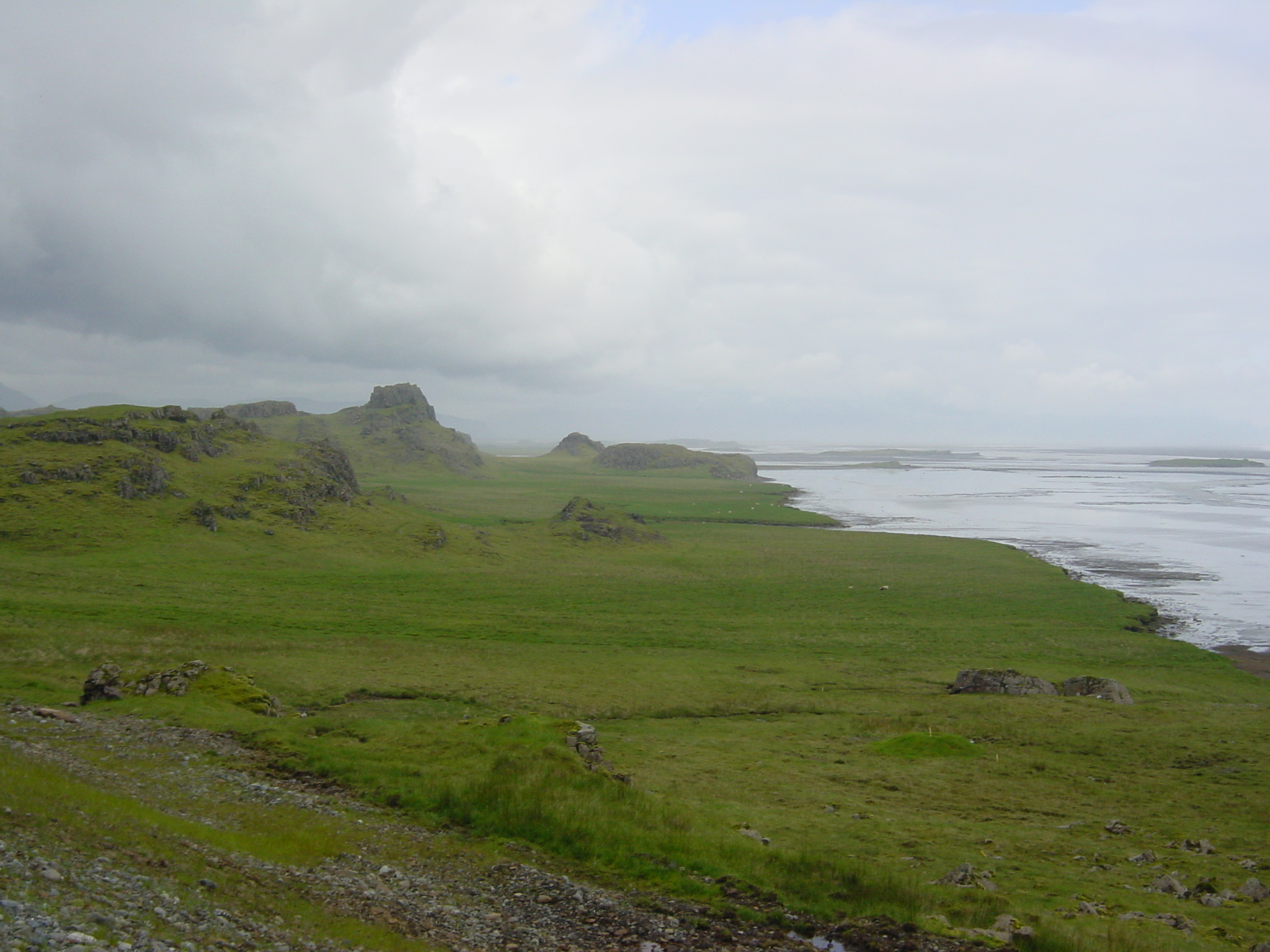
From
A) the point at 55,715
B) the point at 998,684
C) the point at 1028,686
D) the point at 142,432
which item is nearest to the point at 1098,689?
the point at 1028,686

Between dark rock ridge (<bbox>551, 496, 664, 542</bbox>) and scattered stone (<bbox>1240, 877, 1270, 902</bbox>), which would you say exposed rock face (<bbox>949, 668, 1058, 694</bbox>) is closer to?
scattered stone (<bbox>1240, 877, 1270, 902</bbox>)

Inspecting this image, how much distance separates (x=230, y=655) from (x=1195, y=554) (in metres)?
139

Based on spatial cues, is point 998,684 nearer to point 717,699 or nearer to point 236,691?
point 717,699

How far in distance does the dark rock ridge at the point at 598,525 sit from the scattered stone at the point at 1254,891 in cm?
10224

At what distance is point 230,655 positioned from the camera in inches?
1834

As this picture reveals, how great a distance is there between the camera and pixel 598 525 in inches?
4921

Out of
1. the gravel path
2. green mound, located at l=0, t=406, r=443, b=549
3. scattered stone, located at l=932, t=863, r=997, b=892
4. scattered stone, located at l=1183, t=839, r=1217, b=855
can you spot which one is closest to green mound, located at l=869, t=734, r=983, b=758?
scattered stone, located at l=1183, t=839, r=1217, b=855

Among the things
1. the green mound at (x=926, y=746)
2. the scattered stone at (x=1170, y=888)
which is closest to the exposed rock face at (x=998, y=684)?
the green mound at (x=926, y=746)

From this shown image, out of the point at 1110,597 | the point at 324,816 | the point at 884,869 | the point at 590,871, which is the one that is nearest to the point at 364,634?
the point at 324,816

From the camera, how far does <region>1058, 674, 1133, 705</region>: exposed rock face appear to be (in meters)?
48.1

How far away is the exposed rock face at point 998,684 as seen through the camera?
4891 centimetres

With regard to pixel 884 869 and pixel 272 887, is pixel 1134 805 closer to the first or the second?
pixel 884 869

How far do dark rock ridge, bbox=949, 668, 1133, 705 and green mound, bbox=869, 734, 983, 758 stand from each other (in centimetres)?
1222

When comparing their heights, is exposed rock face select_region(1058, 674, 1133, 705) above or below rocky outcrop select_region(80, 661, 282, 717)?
below
